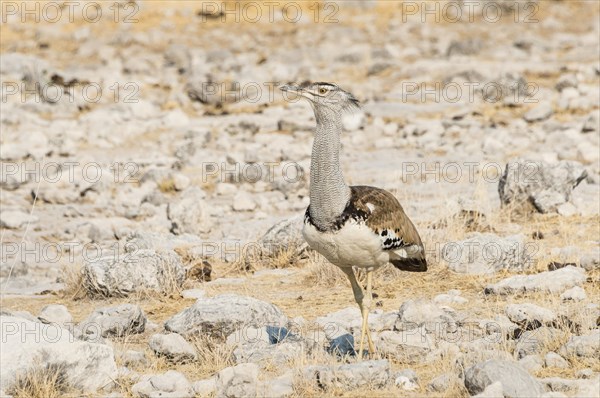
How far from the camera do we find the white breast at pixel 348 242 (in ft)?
19.0

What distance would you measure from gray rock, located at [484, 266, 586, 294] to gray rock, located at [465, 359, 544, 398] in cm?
229

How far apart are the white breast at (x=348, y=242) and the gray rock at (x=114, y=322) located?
1799 mm

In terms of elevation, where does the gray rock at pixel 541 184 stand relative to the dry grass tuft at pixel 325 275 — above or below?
above

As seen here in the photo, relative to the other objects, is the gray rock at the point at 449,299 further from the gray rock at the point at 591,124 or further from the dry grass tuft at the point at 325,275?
the gray rock at the point at 591,124

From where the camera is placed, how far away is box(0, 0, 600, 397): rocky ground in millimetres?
5875

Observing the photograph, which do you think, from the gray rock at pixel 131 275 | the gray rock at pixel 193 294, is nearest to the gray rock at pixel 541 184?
the gray rock at pixel 193 294

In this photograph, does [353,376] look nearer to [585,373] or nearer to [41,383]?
[585,373]

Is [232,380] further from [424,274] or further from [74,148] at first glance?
[74,148]

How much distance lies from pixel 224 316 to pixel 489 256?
2.59m

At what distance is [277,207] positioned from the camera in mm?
11828

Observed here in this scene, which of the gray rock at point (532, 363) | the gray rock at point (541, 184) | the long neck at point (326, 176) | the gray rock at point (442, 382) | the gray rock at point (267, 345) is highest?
the long neck at point (326, 176)

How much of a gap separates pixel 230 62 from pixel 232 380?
55.4 ft

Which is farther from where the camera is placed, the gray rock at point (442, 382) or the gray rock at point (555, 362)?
the gray rock at point (555, 362)

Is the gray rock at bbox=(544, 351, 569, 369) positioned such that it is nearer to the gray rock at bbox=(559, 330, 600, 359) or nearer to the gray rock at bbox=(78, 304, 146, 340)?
the gray rock at bbox=(559, 330, 600, 359)
